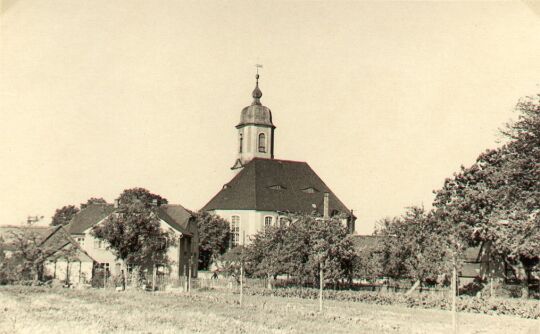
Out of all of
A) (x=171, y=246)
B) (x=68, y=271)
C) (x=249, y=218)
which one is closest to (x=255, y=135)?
(x=249, y=218)

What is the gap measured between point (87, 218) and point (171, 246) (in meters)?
12.8

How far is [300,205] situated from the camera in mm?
71000

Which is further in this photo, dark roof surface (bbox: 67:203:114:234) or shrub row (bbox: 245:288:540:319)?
dark roof surface (bbox: 67:203:114:234)

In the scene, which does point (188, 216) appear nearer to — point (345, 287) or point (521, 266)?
point (345, 287)

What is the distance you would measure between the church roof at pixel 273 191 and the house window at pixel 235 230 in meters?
1.24

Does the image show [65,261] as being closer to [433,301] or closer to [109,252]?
[109,252]

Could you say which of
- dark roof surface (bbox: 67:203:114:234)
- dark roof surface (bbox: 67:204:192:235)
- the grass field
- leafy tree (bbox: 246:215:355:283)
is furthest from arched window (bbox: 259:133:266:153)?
the grass field

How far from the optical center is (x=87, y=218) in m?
63.1

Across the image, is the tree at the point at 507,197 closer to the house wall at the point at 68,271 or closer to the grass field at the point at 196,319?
the grass field at the point at 196,319

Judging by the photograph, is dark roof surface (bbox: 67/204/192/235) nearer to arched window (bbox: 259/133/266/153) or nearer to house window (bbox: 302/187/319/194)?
house window (bbox: 302/187/319/194)

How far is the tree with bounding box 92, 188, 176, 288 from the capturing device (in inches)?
1982

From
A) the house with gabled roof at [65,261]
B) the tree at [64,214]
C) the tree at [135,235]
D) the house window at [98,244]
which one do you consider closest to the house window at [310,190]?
the tree at [135,235]

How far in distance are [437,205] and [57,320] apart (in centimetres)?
2973

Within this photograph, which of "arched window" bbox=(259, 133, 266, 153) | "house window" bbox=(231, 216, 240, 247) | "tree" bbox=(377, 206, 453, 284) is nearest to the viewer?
"tree" bbox=(377, 206, 453, 284)
